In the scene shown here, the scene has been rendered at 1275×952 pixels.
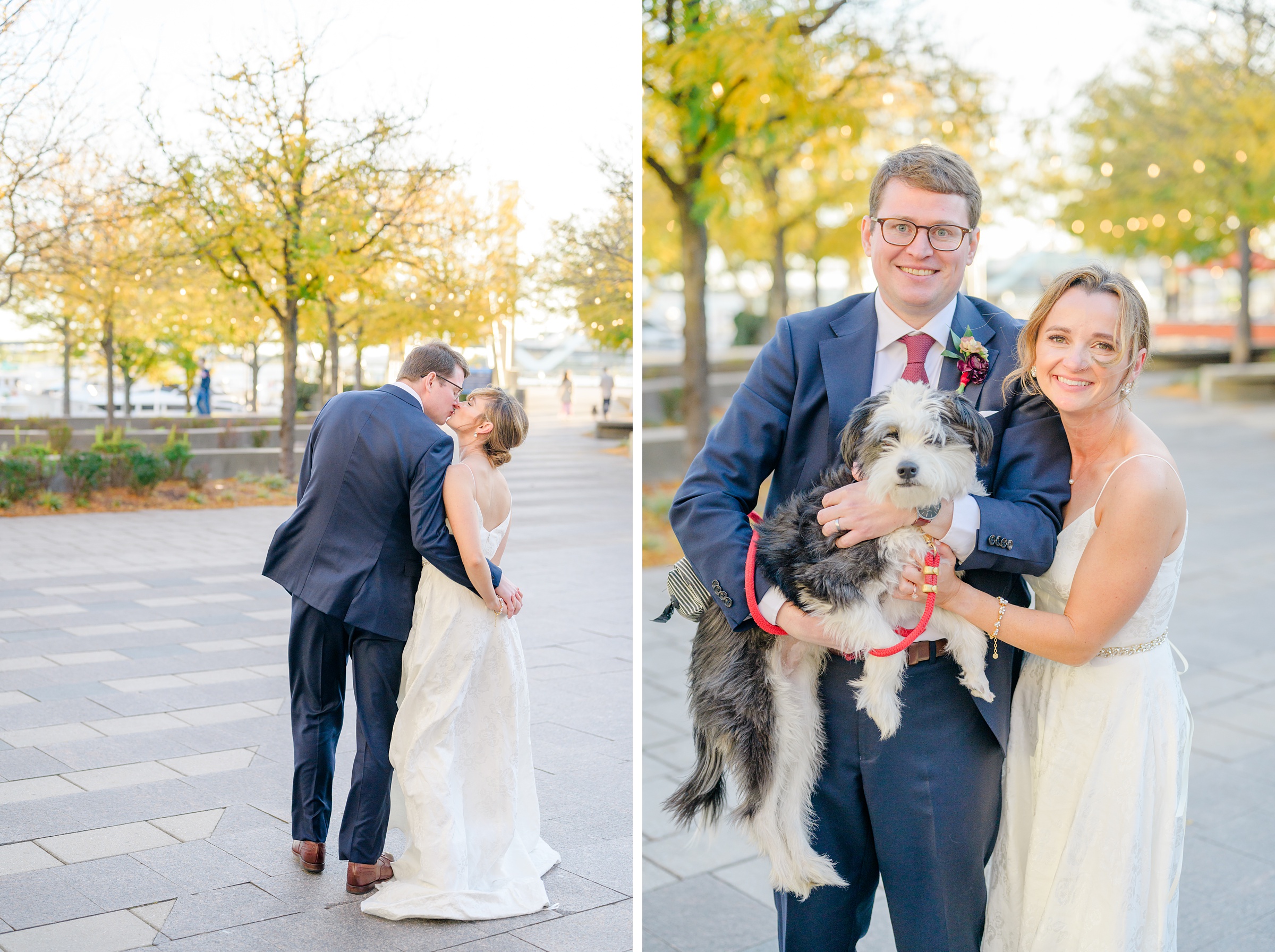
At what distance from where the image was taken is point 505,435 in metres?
3.23

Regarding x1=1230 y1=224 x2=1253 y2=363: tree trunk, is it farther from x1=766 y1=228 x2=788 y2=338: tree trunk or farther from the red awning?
x1=766 y1=228 x2=788 y2=338: tree trunk

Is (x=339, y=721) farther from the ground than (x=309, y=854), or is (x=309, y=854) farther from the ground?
(x=339, y=721)

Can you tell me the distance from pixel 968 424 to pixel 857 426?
21 cm

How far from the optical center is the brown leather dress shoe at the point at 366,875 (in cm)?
297

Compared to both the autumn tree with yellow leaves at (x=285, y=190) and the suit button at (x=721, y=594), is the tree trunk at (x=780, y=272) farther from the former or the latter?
the suit button at (x=721, y=594)

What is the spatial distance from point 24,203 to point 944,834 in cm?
260

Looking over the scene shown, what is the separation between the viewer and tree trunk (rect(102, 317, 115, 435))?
2.84 metres

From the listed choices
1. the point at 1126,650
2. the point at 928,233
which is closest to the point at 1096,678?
the point at 1126,650

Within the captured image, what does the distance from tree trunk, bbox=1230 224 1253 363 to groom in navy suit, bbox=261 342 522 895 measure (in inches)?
734

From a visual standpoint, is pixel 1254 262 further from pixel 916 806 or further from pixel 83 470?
pixel 83 470

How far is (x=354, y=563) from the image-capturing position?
3010 millimetres

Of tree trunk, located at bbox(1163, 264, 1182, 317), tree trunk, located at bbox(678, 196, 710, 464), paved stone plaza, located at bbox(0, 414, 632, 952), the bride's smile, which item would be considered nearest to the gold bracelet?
the bride's smile

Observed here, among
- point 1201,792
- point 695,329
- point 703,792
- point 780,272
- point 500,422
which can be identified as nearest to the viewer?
point 703,792

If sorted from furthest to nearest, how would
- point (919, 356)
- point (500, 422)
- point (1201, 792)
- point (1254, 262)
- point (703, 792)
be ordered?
point (1254, 262), point (1201, 792), point (500, 422), point (703, 792), point (919, 356)
